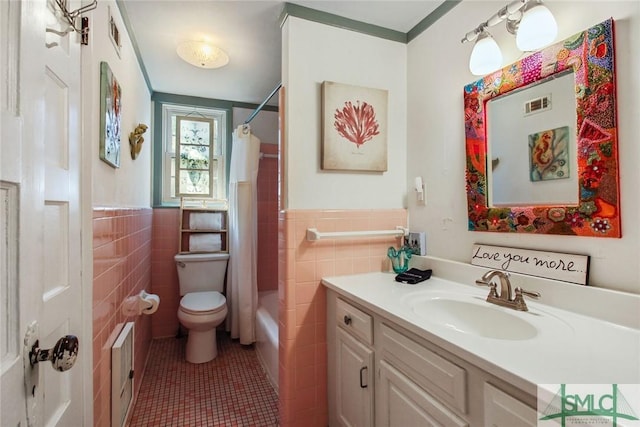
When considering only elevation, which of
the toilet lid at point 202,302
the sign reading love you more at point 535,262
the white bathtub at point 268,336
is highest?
the sign reading love you more at point 535,262

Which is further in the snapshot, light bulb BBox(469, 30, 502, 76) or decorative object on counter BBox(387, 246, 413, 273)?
decorative object on counter BBox(387, 246, 413, 273)

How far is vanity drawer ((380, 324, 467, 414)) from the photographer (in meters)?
0.80

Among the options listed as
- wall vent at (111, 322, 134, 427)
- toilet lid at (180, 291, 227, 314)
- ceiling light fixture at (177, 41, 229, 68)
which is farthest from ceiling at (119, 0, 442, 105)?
toilet lid at (180, 291, 227, 314)

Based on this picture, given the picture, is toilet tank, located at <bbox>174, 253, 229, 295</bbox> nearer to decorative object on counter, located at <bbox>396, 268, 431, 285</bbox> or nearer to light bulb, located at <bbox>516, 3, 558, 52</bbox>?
decorative object on counter, located at <bbox>396, 268, 431, 285</bbox>

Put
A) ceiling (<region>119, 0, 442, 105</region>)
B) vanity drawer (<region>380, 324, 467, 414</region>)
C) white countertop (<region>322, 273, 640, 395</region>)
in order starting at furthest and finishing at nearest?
ceiling (<region>119, 0, 442, 105</region>) < vanity drawer (<region>380, 324, 467, 414</region>) < white countertop (<region>322, 273, 640, 395</region>)

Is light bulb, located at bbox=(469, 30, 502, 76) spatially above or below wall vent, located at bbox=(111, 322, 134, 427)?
above

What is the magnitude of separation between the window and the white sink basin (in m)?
2.36

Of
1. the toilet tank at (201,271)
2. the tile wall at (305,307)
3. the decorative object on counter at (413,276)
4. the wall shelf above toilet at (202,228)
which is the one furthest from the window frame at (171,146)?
the decorative object on counter at (413,276)

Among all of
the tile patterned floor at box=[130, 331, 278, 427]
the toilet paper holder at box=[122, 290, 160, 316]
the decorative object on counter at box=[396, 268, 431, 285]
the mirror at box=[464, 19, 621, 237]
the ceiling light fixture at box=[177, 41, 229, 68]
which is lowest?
the tile patterned floor at box=[130, 331, 278, 427]

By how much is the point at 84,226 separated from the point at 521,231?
1672 mm

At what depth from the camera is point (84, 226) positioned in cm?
107

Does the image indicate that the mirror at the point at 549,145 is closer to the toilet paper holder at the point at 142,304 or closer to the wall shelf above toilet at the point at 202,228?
the toilet paper holder at the point at 142,304

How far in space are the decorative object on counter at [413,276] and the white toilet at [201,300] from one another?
1488 millimetres

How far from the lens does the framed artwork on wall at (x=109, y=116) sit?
1.23 metres
